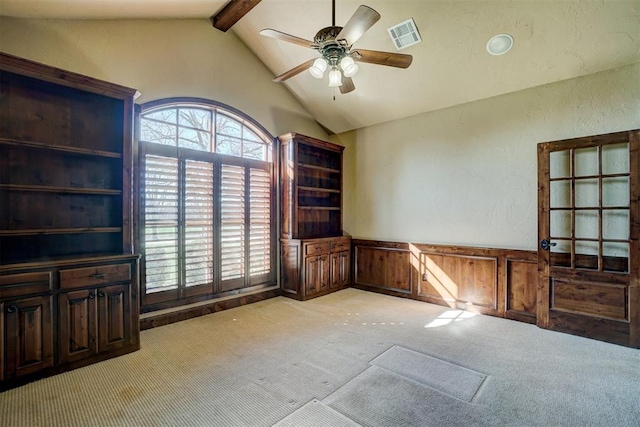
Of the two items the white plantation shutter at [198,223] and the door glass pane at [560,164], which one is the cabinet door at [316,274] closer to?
the white plantation shutter at [198,223]

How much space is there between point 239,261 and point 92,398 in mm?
2345

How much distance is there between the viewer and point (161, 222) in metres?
3.54

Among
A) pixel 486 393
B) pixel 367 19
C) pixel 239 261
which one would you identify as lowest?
pixel 486 393

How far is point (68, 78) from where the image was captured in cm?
257

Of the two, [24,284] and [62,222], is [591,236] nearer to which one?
[24,284]

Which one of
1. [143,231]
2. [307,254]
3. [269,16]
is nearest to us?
[143,231]

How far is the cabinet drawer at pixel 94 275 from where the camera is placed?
251 centimetres

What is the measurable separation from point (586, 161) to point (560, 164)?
230 millimetres

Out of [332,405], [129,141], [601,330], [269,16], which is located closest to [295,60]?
[269,16]

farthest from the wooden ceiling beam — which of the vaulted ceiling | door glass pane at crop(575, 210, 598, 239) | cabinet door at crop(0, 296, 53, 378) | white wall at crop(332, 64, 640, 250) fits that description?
door glass pane at crop(575, 210, 598, 239)

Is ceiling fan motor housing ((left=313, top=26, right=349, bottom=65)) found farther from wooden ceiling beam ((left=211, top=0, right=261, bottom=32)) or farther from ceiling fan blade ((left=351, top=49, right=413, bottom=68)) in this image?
wooden ceiling beam ((left=211, top=0, right=261, bottom=32))

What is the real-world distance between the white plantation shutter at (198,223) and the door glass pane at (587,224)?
4.48 meters

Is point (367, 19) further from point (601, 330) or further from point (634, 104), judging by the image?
Result: point (601, 330)

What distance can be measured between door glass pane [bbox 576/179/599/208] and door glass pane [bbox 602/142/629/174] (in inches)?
6.6
